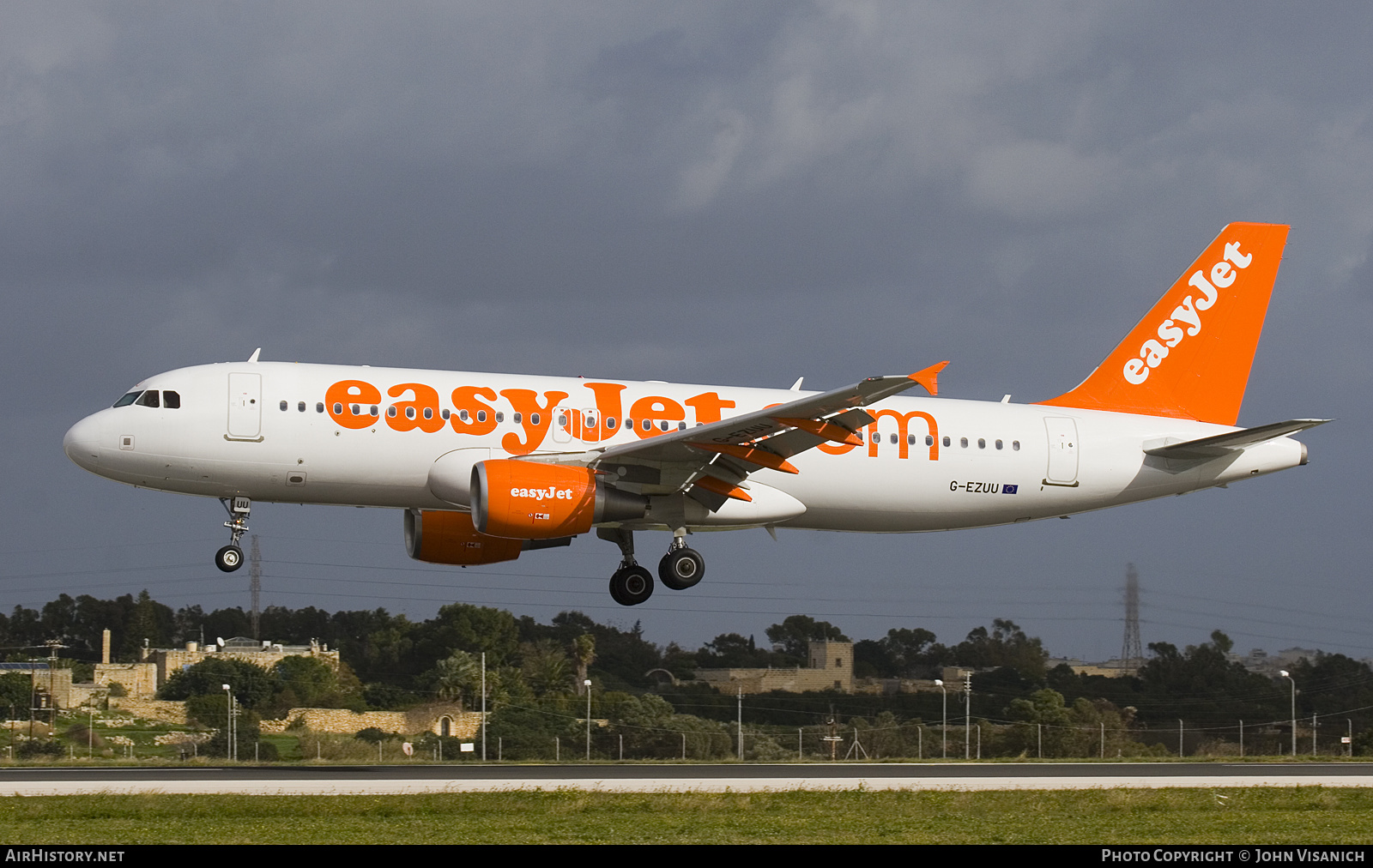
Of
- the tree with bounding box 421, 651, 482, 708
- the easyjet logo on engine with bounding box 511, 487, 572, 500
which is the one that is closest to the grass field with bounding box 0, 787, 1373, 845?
the easyjet logo on engine with bounding box 511, 487, 572, 500

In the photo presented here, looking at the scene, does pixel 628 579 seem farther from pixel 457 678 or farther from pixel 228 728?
pixel 457 678

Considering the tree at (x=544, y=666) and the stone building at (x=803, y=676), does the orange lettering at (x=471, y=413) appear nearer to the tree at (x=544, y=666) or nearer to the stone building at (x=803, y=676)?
the stone building at (x=803, y=676)

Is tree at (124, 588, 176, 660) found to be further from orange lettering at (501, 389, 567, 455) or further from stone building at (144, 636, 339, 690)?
orange lettering at (501, 389, 567, 455)

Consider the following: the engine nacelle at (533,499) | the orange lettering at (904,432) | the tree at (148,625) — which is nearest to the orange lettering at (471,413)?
the engine nacelle at (533,499)

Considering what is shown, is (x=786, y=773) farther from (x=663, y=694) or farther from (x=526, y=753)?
(x=663, y=694)

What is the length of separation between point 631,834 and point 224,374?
15.0 metres

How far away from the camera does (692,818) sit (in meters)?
23.1

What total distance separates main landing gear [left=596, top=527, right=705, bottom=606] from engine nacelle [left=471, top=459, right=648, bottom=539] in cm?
287

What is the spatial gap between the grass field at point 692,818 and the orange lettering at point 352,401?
28.3 ft

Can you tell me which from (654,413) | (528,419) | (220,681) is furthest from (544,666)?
(528,419)

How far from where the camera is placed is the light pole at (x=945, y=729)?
56281mm

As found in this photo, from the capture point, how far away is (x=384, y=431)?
31312 mm

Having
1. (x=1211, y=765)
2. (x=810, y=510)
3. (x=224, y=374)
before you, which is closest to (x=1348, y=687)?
A: (x=1211, y=765)

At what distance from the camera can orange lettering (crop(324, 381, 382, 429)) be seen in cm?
3123
